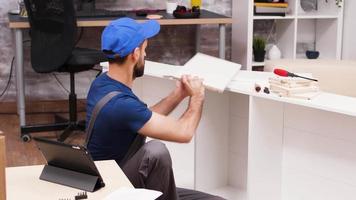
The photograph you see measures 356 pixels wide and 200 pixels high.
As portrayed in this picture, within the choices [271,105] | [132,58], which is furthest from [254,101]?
[132,58]

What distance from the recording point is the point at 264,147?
2584 mm

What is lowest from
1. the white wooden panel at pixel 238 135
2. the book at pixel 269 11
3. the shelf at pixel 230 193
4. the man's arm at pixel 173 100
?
the shelf at pixel 230 193

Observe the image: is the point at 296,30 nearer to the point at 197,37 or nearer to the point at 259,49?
the point at 259,49

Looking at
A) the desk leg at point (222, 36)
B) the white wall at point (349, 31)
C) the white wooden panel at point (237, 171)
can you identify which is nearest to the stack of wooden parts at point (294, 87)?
the white wooden panel at point (237, 171)

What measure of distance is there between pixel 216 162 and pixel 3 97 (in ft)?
8.19

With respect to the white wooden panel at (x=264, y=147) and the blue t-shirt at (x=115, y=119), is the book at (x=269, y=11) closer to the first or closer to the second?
the white wooden panel at (x=264, y=147)

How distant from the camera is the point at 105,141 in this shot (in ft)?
7.30

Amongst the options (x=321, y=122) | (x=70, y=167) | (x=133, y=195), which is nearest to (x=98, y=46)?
(x=321, y=122)

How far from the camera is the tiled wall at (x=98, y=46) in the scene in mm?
4867

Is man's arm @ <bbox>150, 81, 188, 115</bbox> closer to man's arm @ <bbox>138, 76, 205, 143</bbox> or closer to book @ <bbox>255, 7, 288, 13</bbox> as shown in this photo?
man's arm @ <bbox>138, 76, 205, 143</bbox>

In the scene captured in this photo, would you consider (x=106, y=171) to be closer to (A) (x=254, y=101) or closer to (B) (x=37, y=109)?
(A) (x=254, y=101)

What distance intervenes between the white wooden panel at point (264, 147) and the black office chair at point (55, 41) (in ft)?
5.60

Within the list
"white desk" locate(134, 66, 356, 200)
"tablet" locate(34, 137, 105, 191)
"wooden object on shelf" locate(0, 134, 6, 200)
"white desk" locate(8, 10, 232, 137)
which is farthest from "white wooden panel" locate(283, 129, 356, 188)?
"white desk" locate(8, 10, 232, 137)

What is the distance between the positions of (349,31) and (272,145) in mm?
3117
